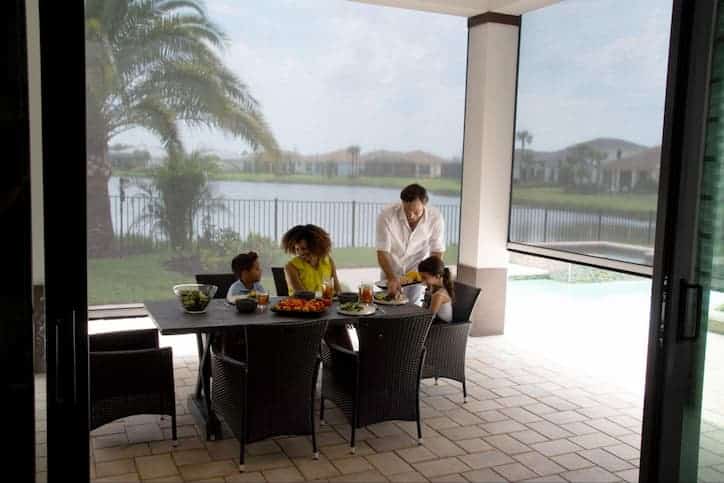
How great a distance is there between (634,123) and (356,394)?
150 inches

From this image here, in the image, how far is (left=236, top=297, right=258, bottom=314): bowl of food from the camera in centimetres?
464

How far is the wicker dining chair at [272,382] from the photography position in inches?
148

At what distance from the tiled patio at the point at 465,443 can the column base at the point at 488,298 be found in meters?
1.39

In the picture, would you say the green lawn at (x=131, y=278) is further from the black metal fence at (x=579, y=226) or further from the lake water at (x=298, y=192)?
the black metal fence at (x=579, y=226)

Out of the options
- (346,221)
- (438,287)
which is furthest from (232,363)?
(346,221)

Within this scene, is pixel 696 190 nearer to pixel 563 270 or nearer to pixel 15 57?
pixel 15 57

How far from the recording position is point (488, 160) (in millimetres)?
A: 7383

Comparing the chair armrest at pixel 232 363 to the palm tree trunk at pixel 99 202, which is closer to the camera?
the chair armrest at pixel 232 363

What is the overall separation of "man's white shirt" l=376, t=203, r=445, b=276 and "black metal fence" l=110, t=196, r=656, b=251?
162 cm

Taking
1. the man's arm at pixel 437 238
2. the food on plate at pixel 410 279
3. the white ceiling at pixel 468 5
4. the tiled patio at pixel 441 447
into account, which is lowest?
the tiled patio at pixel 441 447

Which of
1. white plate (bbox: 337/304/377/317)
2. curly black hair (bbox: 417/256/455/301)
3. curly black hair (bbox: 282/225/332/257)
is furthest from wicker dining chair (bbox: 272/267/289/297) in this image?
curly black hair (bbox: 417/256/455/301)

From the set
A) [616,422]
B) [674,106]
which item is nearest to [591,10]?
[616,422]

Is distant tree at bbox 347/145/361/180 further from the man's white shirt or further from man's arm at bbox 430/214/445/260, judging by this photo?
man's arm at bbox 430/214/445/260

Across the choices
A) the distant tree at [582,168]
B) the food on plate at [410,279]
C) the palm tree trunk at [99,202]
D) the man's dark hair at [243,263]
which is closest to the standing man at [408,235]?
the food on plate at [410,279]
